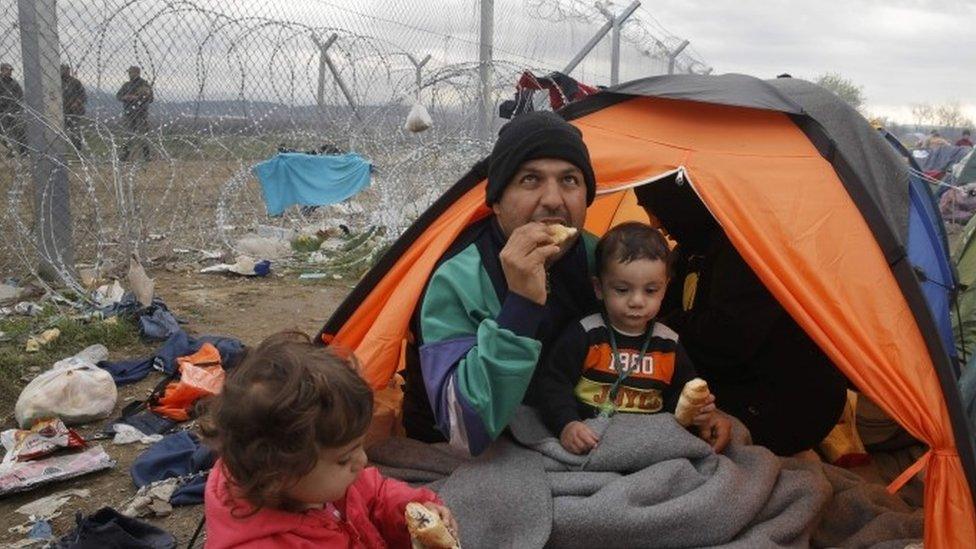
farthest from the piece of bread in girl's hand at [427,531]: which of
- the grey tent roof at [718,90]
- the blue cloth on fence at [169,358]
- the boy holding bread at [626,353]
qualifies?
the blue cloth on fence at [169,358]

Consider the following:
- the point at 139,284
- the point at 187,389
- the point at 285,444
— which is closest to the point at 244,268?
the point at 139,284

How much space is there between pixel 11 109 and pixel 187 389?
120 inches

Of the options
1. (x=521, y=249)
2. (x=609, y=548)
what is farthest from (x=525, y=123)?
(x=609, y=548)

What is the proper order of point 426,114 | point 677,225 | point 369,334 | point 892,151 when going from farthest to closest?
1. point 426,114
2. point 677,225
3. point 892,151
4. point 369,334

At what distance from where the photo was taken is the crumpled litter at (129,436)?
398cm

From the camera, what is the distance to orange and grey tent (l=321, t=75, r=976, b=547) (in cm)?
241

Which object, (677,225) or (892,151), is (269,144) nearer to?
(677,225)

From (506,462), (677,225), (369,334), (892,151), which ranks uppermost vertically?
(892,151)

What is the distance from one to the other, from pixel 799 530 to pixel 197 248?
7.00 m

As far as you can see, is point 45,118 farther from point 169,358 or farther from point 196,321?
point 169,358

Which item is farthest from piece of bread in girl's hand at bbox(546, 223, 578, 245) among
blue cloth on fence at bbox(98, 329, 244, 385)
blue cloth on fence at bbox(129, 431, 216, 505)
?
blue cloth on fence at bbox(98, 329, 244, 385)

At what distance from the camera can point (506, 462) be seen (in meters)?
2.46

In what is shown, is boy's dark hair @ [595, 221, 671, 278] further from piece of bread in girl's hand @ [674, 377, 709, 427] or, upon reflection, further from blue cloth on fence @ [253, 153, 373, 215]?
blue cloth on fence @ [253, 153, 373, 215]

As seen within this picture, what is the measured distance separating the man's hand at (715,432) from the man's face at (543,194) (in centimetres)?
79
